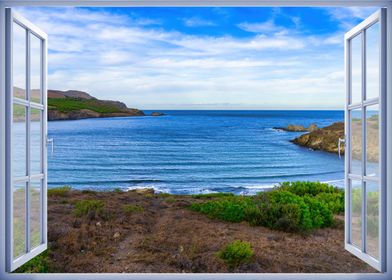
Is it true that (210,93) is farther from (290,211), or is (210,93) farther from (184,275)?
(184,275)

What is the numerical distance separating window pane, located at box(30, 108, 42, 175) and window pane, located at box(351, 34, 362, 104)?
5.14 feet

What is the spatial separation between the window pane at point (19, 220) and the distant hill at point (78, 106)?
904 cm

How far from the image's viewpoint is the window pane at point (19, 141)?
2.00 meters

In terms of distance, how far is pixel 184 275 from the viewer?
209 centimetres

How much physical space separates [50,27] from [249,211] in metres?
9.02

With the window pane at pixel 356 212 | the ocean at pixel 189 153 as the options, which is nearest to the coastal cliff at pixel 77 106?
the ocean at pixel 189 153

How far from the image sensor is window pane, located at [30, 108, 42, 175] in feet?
7.04

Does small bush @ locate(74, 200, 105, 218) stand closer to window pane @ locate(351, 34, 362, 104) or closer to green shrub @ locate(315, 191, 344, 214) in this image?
green shrub @ locate(315, 191, 344, 214)

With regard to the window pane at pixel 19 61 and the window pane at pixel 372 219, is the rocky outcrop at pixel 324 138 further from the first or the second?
the window pane at pixel 19 61

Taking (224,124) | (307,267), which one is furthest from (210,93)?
(307,267)

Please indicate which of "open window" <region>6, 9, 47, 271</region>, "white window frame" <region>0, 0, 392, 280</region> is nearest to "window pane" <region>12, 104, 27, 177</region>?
"open window" <region>6, 9, 47, 271</region>

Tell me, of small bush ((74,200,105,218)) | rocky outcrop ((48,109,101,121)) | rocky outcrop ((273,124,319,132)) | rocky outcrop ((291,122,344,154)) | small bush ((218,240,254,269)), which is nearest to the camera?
small bush ((218,240,254,269))

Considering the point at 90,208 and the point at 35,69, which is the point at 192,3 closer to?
the point at 35,69

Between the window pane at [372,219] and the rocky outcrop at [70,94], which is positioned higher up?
the rocky outcrop at [70,94]
